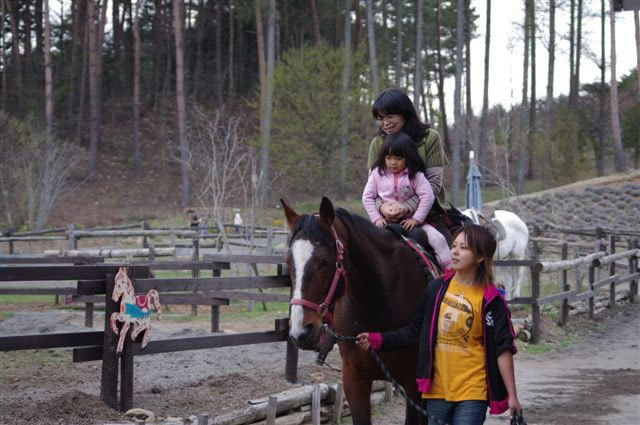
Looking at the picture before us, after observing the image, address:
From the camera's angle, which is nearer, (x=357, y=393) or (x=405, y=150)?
(x=357, y=393)

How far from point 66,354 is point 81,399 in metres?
3.17

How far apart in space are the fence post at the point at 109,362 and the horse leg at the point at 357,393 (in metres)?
2.31

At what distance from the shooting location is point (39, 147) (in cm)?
3241

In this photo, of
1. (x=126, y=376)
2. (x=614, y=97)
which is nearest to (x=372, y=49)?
(x=614, y=97)

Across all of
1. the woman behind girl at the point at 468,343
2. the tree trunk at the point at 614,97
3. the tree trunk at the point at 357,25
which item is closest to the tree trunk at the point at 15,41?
the tree trunk at the point at 357,25

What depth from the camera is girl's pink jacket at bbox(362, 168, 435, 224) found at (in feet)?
15.8

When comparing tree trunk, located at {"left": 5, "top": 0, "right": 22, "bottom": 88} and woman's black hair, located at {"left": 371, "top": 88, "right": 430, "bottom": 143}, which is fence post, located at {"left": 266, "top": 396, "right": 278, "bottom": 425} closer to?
woman's black hair, located at {"left": 371, "top": 88, "right": 430, "bottom": 143}

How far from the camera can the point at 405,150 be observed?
4828mm

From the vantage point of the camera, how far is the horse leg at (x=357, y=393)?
4.30 m

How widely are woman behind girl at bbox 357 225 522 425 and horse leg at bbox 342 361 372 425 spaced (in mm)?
587

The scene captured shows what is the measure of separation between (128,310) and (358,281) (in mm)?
2433

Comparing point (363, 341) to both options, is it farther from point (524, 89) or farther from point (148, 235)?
point (524, 89)

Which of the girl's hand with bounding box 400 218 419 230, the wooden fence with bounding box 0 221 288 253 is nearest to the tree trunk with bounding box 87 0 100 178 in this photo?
the wooden fence with bounding box 0 221 288 253

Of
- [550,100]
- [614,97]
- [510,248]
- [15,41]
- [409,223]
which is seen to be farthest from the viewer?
[15,41]
